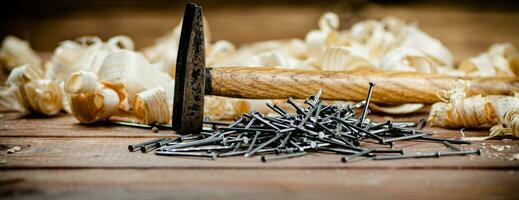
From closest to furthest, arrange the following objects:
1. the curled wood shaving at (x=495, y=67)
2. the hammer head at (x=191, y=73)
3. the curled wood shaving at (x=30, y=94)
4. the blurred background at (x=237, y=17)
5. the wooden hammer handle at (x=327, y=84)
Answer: the hammer head at (x=191, y=73) → the wooden hammer handle at (x=327, y=84) → the curled wood shaving at (x=30, y=94) → the curled wood shaving at (x=495, y=67) → the blurred background at (x=237, y=17)

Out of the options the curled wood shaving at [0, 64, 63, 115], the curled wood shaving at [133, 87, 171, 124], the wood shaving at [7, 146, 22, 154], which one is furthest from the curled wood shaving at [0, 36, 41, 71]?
the wood shaving at [7, 146, 22, 154]

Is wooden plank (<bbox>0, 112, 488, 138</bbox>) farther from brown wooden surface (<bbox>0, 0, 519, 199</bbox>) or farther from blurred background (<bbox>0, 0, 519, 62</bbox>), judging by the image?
blurred background (<bbox>0, 0, 519, 62</bbox>)

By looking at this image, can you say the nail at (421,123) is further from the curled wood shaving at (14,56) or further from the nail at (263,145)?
the curled wood shaving at (14,56)

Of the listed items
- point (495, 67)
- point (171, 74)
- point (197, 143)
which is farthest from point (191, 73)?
point (495, 67)

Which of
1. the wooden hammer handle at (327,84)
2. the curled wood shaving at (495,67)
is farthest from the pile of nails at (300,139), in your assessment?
the curled wood shaving at (495,67)

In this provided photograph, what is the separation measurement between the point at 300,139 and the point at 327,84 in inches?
13.1

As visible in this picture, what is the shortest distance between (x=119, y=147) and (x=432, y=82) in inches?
36.2

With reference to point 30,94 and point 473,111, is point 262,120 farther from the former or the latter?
point 30,94

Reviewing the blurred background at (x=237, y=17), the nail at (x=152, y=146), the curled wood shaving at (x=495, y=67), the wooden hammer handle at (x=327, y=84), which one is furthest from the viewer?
the blurred background at (x=237, y=17)

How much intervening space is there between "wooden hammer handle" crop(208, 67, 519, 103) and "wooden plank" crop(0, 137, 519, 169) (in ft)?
1.05

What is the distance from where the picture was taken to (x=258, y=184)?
3.27ft

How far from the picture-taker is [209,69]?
150cm

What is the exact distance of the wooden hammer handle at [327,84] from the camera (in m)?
1.51

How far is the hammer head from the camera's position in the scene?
135cm
